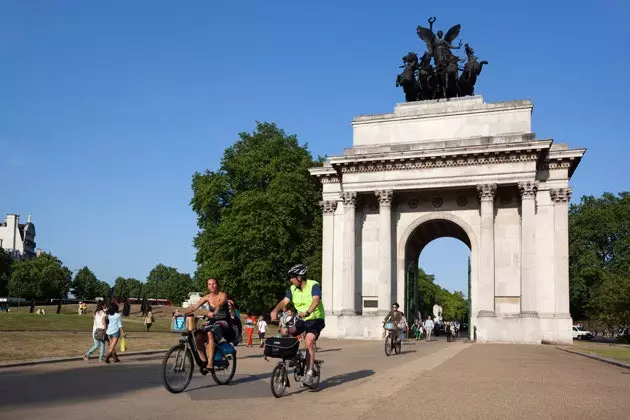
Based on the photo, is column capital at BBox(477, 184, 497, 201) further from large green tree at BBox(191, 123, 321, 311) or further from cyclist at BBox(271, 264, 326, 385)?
cyclist at BBox(271, 264, 326, 385)

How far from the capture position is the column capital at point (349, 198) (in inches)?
1619

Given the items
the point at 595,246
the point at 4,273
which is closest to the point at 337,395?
the point at 595,246

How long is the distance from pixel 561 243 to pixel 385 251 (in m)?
10.2

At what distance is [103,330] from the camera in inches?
683

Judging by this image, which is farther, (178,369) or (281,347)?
(178,369)

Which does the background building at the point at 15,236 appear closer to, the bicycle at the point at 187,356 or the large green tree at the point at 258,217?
the large green tree at the point at 258,217

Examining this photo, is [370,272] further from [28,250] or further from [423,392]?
[28,250]

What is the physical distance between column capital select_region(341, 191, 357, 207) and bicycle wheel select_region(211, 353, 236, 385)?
29581mm

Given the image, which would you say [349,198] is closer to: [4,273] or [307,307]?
[307,307]

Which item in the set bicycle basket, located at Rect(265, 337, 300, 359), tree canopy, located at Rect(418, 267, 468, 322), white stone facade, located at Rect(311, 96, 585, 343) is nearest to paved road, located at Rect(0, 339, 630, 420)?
bicycle basket, located at Rect(265, 337, 300, 359)

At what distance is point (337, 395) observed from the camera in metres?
10.4

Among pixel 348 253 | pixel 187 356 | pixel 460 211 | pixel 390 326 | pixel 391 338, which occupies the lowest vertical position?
pixel 391 338

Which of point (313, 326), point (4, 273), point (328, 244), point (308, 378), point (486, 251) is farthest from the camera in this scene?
point (4, 273)

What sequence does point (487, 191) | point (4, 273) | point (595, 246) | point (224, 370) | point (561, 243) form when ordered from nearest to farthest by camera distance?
point (224, 370), point (487, 191), point (561, 243), point (595, 246), point (4, 273)
